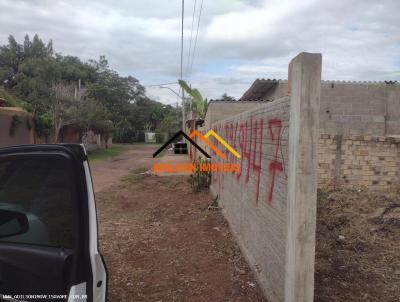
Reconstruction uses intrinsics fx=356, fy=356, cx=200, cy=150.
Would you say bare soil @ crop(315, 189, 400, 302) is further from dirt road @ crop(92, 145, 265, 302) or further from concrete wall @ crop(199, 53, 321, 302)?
dirt road @ crop(92, 145, 265, 302)

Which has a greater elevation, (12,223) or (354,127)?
(354,127)

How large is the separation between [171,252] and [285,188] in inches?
108

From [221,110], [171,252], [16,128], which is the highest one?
[221,110]

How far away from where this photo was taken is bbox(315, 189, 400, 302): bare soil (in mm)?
3615

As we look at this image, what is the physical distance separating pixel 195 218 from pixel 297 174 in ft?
15.5

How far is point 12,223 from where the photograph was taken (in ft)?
6.21

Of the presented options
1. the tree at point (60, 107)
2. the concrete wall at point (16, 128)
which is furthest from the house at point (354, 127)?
the tree at point (60, 107)

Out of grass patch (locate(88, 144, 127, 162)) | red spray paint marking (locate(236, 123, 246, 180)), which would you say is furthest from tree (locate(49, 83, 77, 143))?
red spray paint marking (locate(236, 123, 246, 180))

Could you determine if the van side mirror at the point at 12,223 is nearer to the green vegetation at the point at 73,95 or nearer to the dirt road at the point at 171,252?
the dirt road at the point at 171,252

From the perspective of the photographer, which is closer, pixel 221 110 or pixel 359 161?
pixel 359 161

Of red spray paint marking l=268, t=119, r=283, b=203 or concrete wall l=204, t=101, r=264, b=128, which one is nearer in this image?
red spray paint marking l=268, t=119, r=283, b=203

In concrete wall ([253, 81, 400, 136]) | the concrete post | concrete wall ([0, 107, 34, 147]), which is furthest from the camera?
concrete wall ([0, 107, 34, 147])

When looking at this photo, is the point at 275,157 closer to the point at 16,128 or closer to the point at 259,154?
the point at 259,154

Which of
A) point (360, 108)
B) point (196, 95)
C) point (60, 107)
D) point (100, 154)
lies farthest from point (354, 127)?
point (100, 154)
